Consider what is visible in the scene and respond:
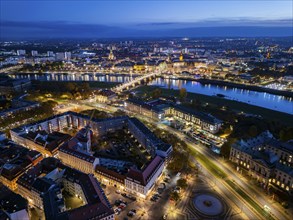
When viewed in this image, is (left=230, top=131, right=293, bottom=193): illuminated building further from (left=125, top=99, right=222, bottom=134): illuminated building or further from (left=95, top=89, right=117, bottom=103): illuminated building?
(left=95, top=89, right=117, bottom=103): illuminated building

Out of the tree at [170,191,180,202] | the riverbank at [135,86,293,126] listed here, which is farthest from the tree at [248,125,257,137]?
the tree at [170,191,180,202]

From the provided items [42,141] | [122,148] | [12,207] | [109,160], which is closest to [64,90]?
[42,141]

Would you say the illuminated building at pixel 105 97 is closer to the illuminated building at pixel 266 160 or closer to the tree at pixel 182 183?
the illuminated building at pixel 266 160

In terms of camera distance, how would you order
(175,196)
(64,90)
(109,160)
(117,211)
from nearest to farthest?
(117,211), (175,196), (109,160), (64,90)

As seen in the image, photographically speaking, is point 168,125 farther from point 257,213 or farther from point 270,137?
point 257,213

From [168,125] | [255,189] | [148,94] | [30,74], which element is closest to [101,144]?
[168,125]

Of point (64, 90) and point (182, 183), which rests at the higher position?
point (64, 90)

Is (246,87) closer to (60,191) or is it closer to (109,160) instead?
(109,160)

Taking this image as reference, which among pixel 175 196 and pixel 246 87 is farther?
pixel 246 87

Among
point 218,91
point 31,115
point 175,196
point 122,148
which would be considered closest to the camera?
point 175,196

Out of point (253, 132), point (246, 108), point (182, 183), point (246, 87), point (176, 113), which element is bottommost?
point (246, 108)
